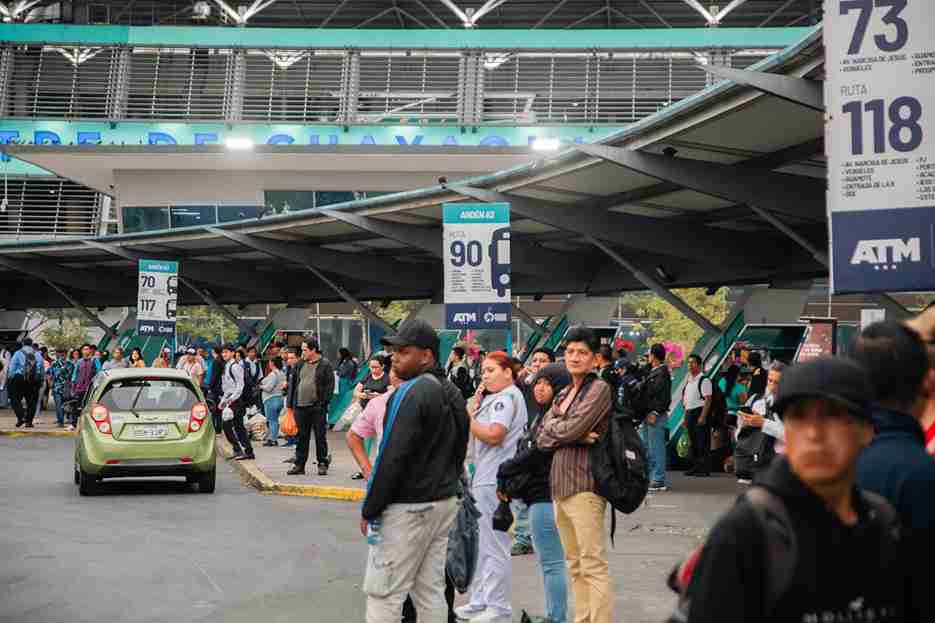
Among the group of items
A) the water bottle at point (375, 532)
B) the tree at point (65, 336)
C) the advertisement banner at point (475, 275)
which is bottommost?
the water bottle at point (375, 532)

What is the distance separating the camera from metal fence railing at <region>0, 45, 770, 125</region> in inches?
2261

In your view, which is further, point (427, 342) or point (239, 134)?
point (239, 134)

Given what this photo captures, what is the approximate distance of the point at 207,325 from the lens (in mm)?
69750

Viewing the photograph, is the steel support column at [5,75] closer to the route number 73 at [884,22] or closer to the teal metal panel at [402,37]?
the teal metal panel at [402,37]

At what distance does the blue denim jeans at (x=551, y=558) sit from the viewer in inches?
358

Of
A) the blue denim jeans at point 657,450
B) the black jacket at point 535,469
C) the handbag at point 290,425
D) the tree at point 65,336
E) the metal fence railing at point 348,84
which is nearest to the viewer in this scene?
the black jacket at point 535,469

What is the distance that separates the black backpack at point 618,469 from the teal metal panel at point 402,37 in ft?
161

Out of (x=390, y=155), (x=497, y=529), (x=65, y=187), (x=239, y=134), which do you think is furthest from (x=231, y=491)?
(x=65, y=187)

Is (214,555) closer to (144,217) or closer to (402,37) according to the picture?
(144,217)

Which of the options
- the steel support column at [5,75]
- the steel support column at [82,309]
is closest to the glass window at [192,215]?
the steel support column at [82,309]

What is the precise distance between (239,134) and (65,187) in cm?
1030

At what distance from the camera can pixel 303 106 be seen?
194ft

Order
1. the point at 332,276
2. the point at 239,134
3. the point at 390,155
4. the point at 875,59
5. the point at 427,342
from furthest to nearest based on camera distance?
the point at 239,134 < the point at 390,155 < the point at 332,276 < the point at 427,342 < the point at 875,59

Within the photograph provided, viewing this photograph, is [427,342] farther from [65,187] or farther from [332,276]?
[65,187]
